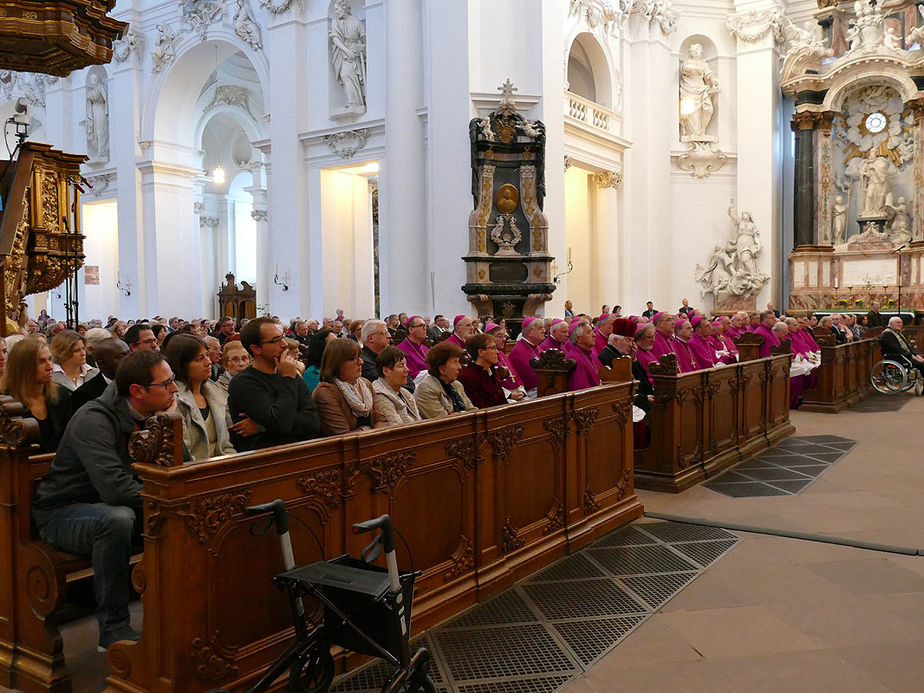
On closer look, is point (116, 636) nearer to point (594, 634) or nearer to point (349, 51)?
point (594, 634)

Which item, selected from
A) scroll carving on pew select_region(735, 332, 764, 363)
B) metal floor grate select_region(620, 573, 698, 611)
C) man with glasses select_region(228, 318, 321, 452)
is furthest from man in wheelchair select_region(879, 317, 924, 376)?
man with glasses select_region(228, 318, 321, 452)

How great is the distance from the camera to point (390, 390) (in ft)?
15.6

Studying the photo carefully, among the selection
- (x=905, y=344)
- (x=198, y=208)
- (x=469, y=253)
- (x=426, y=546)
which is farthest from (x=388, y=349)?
(x=198, y=208)

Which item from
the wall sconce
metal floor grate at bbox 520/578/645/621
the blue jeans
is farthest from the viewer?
the wall sconce

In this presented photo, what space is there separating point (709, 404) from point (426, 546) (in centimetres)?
439

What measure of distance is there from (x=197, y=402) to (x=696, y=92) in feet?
65.0

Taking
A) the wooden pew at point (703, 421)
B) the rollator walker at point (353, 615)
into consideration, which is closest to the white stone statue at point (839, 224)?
the wooden pew at point (703, 421)

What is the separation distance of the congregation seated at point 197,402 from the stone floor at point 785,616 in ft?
3.15

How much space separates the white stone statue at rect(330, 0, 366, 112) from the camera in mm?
16906

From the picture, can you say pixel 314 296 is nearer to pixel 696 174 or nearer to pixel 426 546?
pixel 696 174

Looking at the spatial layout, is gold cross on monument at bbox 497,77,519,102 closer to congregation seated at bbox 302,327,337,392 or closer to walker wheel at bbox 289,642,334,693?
congregation seated at bbox 302,327,337,392

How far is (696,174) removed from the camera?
70.2 ft

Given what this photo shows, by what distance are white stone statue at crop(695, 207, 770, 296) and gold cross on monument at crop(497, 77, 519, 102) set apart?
29.0 feet

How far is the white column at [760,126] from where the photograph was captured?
20.6 meters
